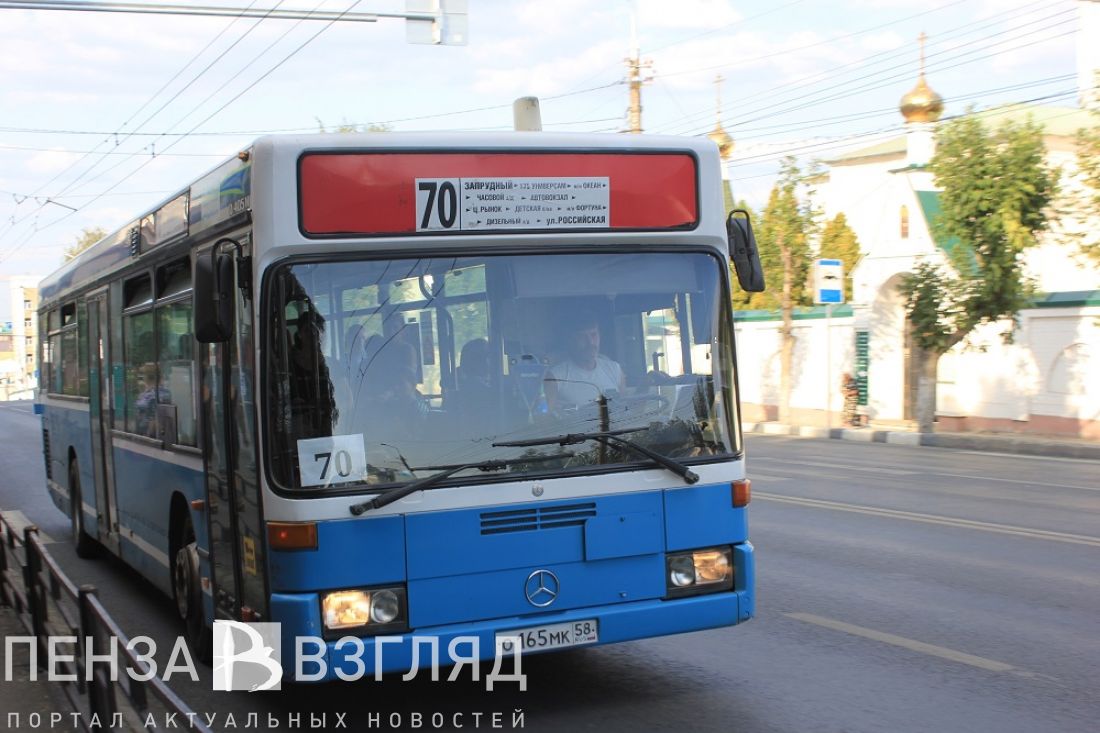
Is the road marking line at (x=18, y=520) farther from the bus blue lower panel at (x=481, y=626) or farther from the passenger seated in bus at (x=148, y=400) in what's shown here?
the bus blue lower panel at (x=481, y=626)

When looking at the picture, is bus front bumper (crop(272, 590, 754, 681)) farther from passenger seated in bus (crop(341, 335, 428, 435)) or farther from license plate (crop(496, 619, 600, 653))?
passenger seated in bus (crop(341, 335, 428, 435))

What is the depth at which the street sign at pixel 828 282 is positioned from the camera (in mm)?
30438

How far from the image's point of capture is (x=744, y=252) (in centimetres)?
A: 665

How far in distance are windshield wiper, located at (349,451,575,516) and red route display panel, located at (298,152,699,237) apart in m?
1.09

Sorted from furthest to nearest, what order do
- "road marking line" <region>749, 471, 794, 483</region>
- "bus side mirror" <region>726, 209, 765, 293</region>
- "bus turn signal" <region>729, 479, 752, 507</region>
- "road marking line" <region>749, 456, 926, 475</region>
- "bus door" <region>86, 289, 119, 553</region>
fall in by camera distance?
"road marking line" <region>749, 456, 926, 475</region>
"road marking line" <region>749, 471, 794, 483</region>
"bus door" <region>86, 289, 119, 553</region>
"bus side mirror" <region>726, 209, 765, 293</region>
"bus turn signal" <region>729, 479, 752, 507</region>

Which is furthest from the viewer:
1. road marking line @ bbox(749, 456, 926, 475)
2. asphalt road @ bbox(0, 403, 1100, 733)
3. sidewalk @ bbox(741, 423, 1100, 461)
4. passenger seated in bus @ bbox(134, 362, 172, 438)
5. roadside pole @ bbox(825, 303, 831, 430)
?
roadside pole @ bbox(825, 303, 831, 430)

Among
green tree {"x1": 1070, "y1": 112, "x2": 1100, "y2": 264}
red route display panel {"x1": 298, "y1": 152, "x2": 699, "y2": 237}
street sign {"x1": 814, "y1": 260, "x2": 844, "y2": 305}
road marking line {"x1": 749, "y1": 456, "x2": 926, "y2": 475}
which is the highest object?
green tree {"x1": 1070, "y1": 112, "x2": 1100, "y2": 264}

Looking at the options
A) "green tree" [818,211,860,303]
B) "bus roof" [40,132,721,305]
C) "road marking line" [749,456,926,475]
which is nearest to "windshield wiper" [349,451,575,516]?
"bus roof" [40,132,721,305]

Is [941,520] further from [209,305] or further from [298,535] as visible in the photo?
[209,305]

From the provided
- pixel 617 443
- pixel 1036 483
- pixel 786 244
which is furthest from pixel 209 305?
pixel 786 244

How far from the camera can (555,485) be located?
233 inches

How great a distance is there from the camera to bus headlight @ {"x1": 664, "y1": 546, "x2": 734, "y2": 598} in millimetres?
6176

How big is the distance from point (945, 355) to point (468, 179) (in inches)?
1046

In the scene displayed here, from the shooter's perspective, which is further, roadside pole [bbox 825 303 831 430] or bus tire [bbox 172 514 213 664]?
roadside pole [bbox 825 303 831 430]
